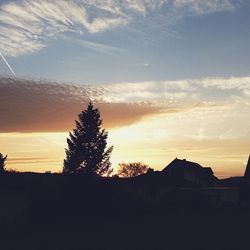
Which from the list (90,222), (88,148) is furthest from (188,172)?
(90,222)

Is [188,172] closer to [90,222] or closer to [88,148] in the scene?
[88,148]

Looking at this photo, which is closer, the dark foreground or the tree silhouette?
the dark foreground

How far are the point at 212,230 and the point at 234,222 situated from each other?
566 centimetres

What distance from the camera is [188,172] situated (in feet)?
206

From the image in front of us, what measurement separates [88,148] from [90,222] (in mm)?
27791

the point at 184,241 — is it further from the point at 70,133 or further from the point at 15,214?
the point at 70,133

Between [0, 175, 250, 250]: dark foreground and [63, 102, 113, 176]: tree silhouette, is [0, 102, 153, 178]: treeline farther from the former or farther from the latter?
[0, 175, 250, 250]: dark foreground

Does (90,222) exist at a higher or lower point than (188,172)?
lower

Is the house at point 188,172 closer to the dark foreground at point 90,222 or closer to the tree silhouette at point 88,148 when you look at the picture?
the tree silhouette at point 88,148

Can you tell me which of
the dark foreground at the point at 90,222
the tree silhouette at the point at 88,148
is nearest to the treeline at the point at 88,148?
the tree silhouette at the point at 88,148

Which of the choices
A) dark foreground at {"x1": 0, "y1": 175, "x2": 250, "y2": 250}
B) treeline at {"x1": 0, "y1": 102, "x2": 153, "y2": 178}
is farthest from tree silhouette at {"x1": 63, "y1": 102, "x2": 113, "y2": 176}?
dark foreground at {"x1": 0, "y1": 175, "x2": 250, "y2": 250}

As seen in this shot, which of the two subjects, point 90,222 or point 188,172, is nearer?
point 90,222

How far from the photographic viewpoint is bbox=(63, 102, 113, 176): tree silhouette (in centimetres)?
5378

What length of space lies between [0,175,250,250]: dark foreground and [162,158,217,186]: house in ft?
85.6
